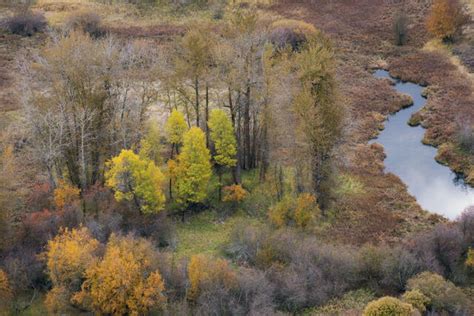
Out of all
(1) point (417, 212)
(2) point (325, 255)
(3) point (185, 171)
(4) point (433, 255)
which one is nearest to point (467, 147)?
(1) point (417, 212)

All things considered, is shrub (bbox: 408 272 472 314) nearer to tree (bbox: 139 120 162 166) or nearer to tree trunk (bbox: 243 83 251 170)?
tree trunk (bbox: 243 83 251 170)

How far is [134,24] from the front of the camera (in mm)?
72312

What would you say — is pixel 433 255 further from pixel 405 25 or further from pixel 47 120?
pixel 405 25

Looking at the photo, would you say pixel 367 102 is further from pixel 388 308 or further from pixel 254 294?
pixel 388 308

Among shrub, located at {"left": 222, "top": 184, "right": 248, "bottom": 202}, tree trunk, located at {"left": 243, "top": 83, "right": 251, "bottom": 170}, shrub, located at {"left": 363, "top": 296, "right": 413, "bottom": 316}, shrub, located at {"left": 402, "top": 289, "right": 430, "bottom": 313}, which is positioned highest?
tree trunk, located at {"left": 243, "top": 83, "right": 251, "bottom": 170}

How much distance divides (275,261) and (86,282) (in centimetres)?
1090

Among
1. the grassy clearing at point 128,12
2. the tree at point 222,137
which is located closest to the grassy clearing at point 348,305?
the tree at point 222,137

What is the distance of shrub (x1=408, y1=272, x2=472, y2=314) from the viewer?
2753cm

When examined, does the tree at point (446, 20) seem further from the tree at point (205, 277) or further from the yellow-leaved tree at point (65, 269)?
the yellow-leaved tree at point (65, 269)

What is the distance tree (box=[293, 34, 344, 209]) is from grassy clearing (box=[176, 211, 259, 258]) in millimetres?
6895

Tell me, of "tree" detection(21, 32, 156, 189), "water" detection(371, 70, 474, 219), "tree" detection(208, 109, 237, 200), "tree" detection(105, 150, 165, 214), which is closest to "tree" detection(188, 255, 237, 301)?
"tree" detection(105, 150, 165, 214)

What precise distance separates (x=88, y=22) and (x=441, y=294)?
55.5 metres

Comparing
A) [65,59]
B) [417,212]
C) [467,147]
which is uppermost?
[65,59]

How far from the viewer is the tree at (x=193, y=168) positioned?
35.4 metres
